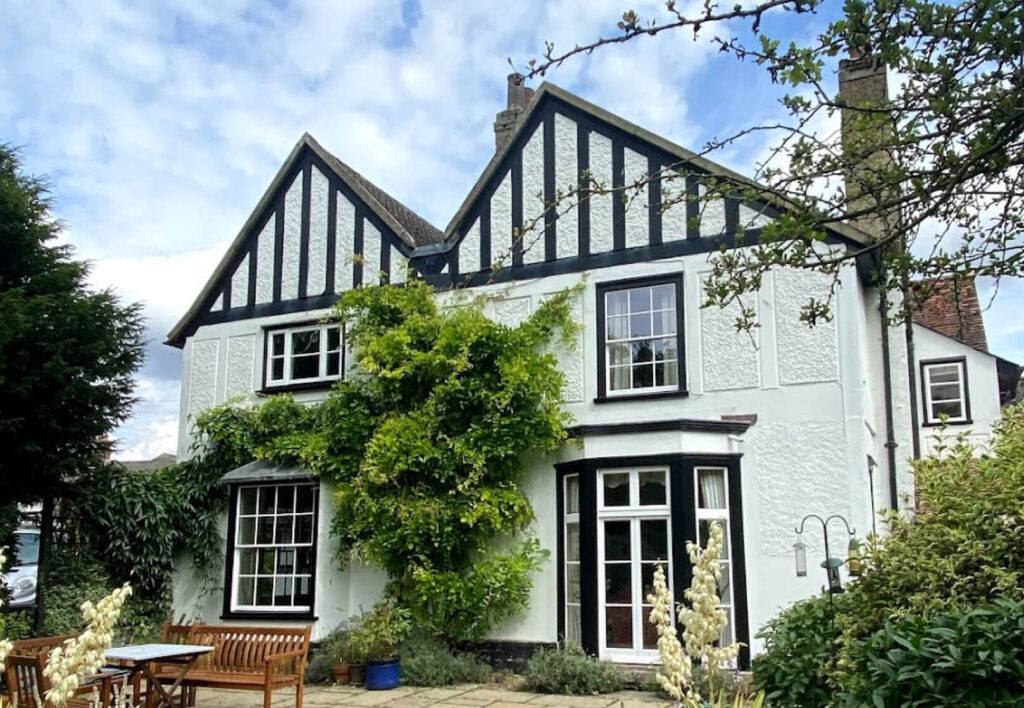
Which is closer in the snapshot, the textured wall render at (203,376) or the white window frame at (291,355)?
the white window frame at (291,355)

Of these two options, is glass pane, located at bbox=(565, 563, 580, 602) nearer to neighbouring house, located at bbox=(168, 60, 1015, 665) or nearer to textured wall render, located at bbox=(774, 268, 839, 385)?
neighbouring house, located at bbox=(168, 60, 1015, 665)

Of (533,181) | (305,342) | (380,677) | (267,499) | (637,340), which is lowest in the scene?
(380,677)

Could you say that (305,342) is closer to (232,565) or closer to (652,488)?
(232,565)

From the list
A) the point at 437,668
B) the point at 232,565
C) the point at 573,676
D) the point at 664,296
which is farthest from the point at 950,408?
the point at 232,565

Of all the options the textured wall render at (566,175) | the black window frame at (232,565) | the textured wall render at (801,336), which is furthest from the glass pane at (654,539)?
the black window frame at (232,565)

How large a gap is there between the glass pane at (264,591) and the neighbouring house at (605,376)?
0.04m

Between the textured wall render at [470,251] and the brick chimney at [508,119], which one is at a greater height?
the brick chimney at [508,119]

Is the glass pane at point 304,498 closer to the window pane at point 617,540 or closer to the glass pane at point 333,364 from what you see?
the glass pane at point 333,364

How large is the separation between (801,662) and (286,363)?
10550 millimetres

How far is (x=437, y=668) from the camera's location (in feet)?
35.9

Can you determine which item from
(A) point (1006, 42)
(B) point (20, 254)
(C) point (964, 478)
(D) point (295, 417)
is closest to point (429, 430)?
(D) point (295, 417)

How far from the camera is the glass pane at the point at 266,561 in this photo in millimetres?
13375

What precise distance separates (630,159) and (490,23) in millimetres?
8287

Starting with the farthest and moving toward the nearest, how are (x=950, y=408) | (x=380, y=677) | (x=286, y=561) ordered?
(x=950, y=408)
(x=286, y=561)
(x=380, y=677)
